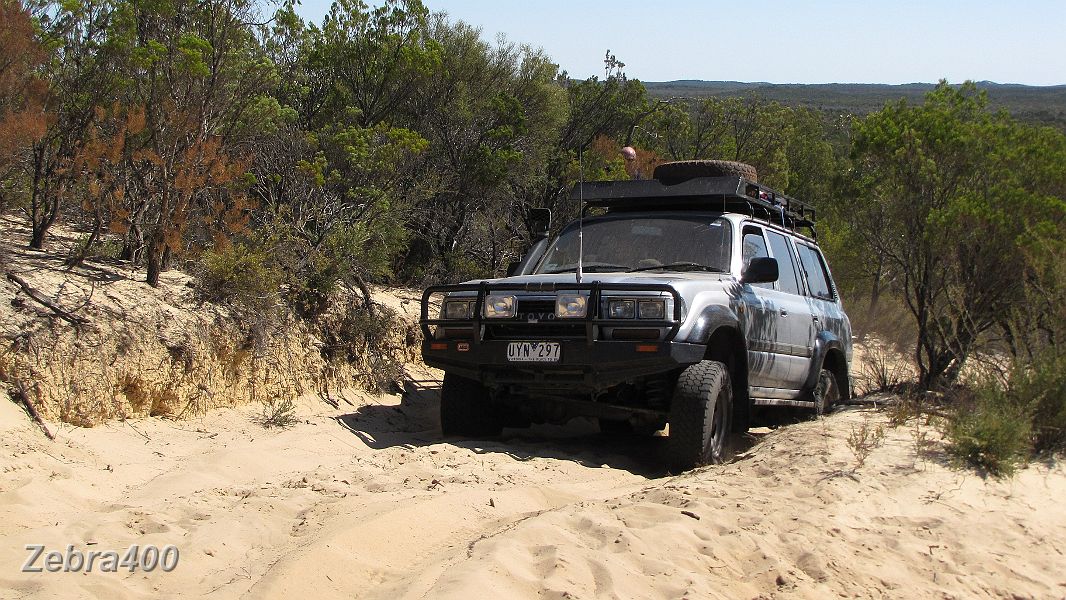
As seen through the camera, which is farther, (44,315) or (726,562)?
(44,315)

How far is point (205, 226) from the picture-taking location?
9.85 m

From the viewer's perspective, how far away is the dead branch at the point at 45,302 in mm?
7059

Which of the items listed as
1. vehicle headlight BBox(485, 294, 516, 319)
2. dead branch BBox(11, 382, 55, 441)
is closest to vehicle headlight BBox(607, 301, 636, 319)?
vehicle headlight BBox(485, 294, 516, 319)

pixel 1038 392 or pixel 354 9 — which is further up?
pixel 354 9

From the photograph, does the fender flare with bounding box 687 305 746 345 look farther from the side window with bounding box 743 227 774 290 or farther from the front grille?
the side window with bounding box 743 227 774 290

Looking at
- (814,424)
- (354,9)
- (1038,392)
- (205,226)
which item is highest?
(354,9)

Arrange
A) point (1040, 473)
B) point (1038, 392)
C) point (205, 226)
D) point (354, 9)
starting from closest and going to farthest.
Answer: point (1040, 473)
point (1038, 392)
point (205, 226)
point (354, 9)

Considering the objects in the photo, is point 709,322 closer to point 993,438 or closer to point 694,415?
point 694,415

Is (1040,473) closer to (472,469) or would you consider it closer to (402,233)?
(472,469)

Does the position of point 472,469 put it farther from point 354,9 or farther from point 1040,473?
point 354,9

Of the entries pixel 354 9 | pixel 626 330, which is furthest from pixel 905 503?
pixel 354 9

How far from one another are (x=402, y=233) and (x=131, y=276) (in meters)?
3.88

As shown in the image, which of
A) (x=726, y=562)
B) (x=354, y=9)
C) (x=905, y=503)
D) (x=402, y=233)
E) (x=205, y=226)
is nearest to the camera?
(x=726, y=562)

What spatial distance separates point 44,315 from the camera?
23.2 feet
